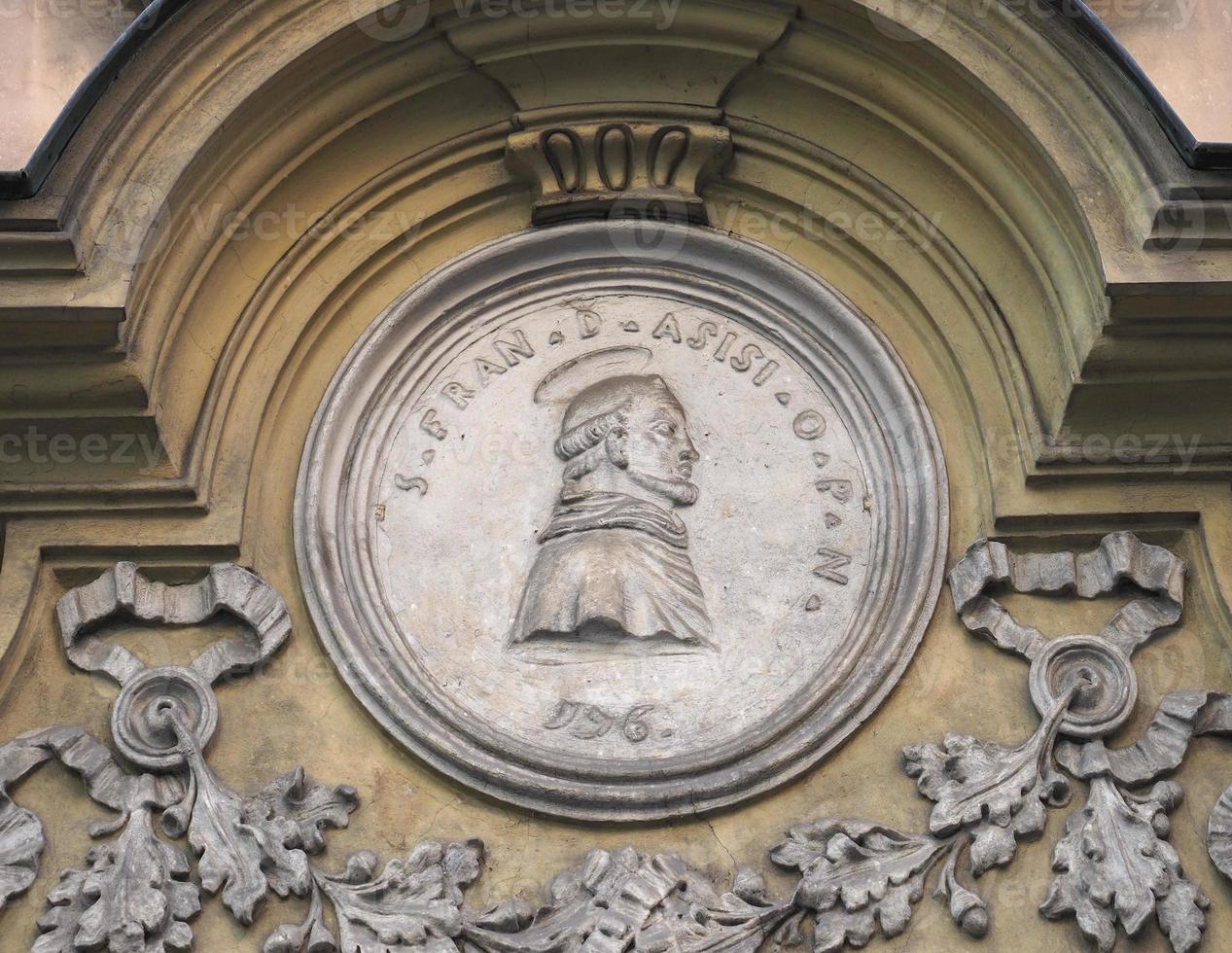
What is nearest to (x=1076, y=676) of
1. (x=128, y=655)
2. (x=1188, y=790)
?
(x=1188, y=790)

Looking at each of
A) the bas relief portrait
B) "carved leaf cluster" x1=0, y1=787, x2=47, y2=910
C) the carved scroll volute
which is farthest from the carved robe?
"carved leaf cluster" x1=0, y1=787, x2=47, y2=910

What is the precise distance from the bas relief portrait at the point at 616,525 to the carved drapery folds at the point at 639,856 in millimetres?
752

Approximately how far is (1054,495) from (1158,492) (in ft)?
1.09

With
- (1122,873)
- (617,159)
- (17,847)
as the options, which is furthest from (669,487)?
(17,847)

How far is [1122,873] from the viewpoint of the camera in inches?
242

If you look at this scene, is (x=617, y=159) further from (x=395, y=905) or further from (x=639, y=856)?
(x=395, y=905)

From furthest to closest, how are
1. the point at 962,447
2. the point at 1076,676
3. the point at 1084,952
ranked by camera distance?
the point at 962,447 → the point at 1076,676 → the point at 1084,952

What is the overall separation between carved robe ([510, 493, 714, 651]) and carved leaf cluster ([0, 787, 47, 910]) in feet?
5.04

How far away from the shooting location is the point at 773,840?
20.8 feet

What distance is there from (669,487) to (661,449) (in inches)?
5.4

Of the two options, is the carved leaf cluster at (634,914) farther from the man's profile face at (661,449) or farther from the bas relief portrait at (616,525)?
the man's profile face at (661,449)

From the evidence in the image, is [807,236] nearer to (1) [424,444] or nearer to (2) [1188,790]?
(1) [424,444]

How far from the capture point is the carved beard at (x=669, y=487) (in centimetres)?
701

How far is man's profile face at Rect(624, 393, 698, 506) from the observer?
23.0ft
